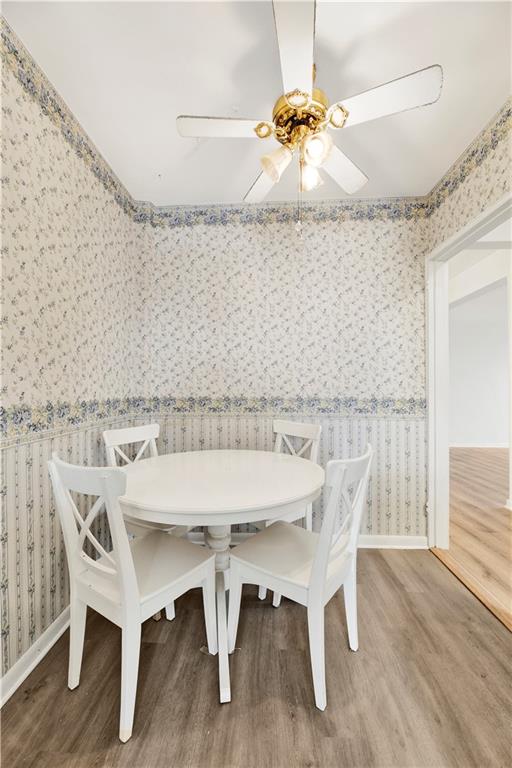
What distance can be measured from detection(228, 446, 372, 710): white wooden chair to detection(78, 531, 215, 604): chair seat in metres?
0.19

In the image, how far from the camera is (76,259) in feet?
6.33

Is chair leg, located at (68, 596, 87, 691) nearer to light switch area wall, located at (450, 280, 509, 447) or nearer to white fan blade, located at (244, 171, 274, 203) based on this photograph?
A: white fan blade, located at (244, 171, 274, 203)

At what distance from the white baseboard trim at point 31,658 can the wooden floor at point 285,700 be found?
0.11 feet

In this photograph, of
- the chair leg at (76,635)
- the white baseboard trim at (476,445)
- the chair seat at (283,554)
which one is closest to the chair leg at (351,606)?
the chair seat at (283,554)

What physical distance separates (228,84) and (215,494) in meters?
1.83

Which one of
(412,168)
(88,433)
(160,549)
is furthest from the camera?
(412,168)

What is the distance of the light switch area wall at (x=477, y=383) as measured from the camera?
6.99 metres

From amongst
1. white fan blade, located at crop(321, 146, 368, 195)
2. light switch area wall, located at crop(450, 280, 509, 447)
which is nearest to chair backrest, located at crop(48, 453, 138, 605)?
white fan blade, located at crop(321, 146, 368, 195)

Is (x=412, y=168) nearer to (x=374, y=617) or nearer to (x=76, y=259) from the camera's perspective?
(x=76, y=259)

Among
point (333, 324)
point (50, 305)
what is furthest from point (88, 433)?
point (333, 324)

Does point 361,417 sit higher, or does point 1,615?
point 361,417

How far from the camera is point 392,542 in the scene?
2631 millimetres

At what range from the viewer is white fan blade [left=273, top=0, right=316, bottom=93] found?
1.00 metres

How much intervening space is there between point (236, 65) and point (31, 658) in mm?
2707
